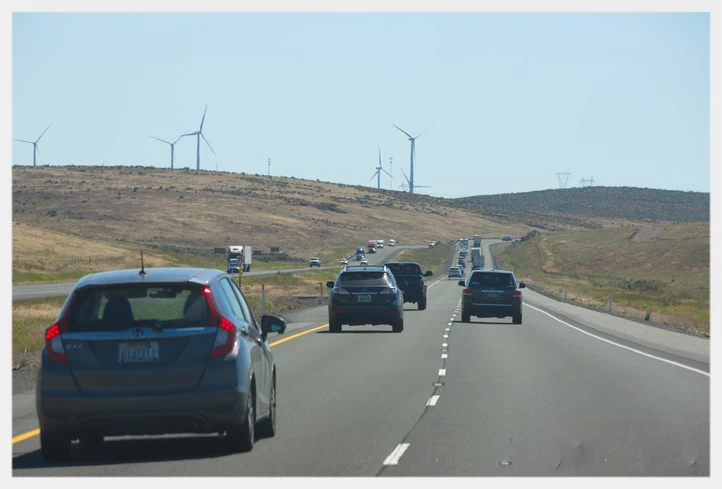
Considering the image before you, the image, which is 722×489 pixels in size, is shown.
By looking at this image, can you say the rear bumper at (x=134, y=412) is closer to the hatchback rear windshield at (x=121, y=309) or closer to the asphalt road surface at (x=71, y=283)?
the hatchback rear windshield at (x=121, y=309)

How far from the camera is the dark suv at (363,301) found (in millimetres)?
30805

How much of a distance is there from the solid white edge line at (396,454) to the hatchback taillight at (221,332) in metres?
1.67

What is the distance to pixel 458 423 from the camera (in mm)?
13086

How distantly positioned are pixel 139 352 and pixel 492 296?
89.2ft

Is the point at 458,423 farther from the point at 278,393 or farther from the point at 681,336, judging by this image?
the point at 681,336

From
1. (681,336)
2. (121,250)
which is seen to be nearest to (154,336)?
(681,336)

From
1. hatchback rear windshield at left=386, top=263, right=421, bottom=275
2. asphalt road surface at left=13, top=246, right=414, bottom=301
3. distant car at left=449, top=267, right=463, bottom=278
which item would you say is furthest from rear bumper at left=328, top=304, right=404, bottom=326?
distant car at left=449, top=267, right=463, bottom=278

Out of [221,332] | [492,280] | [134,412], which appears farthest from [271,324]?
[492,280]

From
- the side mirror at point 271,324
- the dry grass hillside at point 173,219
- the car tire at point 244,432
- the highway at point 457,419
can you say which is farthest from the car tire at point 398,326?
the dry grass hillside at point 173,219

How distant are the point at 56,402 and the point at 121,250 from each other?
339 feet

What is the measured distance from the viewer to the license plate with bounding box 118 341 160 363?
10.3 meters

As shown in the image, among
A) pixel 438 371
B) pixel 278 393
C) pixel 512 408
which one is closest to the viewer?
pixel 512 408

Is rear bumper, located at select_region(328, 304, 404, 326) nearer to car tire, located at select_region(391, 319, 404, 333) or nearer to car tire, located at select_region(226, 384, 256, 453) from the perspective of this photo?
car tire, located at select_region(391, 319, 404, 333)

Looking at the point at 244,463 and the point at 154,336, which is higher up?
the point at 154,336
